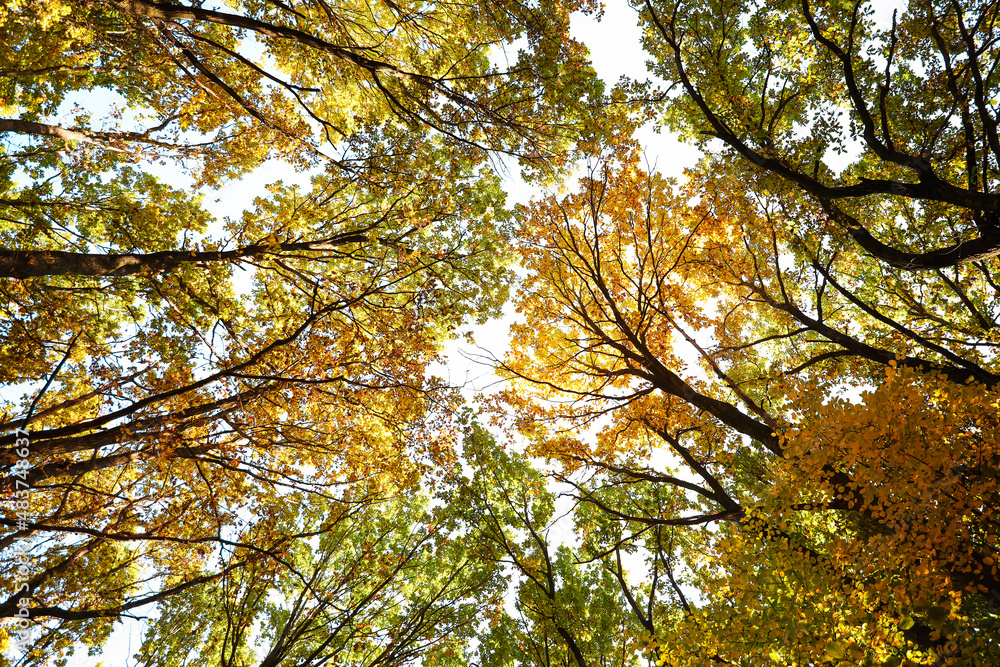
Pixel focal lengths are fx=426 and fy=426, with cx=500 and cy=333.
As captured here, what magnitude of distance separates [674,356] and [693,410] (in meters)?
1.14

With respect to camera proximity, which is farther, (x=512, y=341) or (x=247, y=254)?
(x=512, y=341)

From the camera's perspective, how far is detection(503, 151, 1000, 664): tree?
151 inches

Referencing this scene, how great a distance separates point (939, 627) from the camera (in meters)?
3.19

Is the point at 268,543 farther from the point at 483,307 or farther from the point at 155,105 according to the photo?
the point at 155,105

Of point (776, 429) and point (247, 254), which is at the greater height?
point (247, 254)

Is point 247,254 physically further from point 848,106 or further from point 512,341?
point 848,106

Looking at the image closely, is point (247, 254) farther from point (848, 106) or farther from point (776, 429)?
point (848, 106)

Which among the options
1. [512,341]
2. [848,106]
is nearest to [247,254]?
[512,341]

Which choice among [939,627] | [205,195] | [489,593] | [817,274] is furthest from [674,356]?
[205,195]

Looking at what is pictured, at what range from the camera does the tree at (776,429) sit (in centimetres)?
384

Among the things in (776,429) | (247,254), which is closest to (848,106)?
(776,429)

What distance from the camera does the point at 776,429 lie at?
16.2 ft

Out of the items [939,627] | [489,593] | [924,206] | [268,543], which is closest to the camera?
[939,627]

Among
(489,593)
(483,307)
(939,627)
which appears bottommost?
(939,627)
